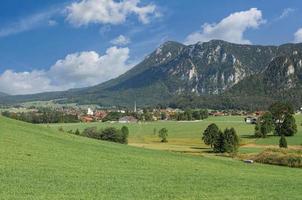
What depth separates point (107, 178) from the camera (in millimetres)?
32125

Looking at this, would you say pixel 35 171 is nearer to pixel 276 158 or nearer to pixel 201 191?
pixel 201 191

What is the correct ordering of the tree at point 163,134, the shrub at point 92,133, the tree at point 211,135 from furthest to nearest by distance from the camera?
1. the tree at point 163,134
2. the shrub at point 92,133
3. the tree at point 211,135

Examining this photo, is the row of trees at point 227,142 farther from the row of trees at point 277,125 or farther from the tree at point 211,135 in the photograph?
the row of trees at point 277,125

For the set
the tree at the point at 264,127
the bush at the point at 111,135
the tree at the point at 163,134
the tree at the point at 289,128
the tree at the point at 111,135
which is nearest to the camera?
the bush at the point at 111,135

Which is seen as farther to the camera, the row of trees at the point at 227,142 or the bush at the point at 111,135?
the bush at the point at 111,135

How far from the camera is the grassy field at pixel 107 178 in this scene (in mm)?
26578

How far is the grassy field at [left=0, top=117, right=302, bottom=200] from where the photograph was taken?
26.6m

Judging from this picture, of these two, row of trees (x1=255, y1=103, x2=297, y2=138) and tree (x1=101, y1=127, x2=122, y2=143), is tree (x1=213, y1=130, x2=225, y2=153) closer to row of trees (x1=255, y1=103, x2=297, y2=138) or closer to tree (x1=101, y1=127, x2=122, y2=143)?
tree (x1=101, y1=127, x2=122, y2=143)

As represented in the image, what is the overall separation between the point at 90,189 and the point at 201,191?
639 cm

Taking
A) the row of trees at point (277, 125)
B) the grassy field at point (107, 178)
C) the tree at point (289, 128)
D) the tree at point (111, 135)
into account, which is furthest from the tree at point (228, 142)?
the grassy field at point (107, 178)

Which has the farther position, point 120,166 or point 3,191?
point 120,166

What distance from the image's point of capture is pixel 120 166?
4009 centimetres

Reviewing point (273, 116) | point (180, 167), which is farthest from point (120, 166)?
point (273, 116)

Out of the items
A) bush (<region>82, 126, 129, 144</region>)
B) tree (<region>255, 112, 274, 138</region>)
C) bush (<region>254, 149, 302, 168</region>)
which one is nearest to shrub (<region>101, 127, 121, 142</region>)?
bush (<region>82, 126, 129, 144</region>)
